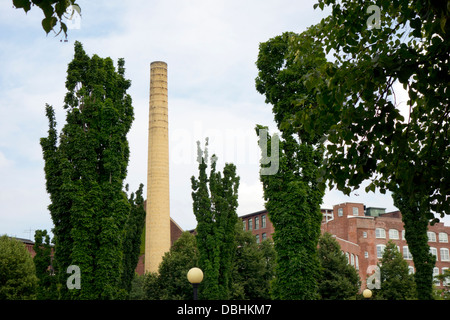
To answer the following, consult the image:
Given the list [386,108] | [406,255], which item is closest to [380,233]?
[406,255]

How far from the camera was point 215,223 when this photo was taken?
3516 centimetres

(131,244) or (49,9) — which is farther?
(131,244)

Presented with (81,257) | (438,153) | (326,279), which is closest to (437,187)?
(438,153)

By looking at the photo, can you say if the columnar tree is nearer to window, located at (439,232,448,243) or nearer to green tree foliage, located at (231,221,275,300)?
green tree foliage, located at (231,221,275,300)

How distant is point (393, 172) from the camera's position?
9773mm

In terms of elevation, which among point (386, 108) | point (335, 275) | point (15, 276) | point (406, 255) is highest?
point (386, 108)

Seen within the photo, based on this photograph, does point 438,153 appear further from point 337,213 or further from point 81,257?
point 337,213

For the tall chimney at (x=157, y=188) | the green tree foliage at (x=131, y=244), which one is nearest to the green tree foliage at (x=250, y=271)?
the green tree foliage at (x=131, y=244)

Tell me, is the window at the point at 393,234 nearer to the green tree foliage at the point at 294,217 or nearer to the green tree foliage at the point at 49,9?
the green tree foliage at the point at 294,217

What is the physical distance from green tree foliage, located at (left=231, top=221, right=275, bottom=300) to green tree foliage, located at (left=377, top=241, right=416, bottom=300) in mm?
11632

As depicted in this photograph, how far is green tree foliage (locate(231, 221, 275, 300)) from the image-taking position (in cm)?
4519

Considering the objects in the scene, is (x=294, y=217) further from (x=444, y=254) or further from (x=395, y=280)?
(x=444, y=254)

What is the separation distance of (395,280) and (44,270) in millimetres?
32948
